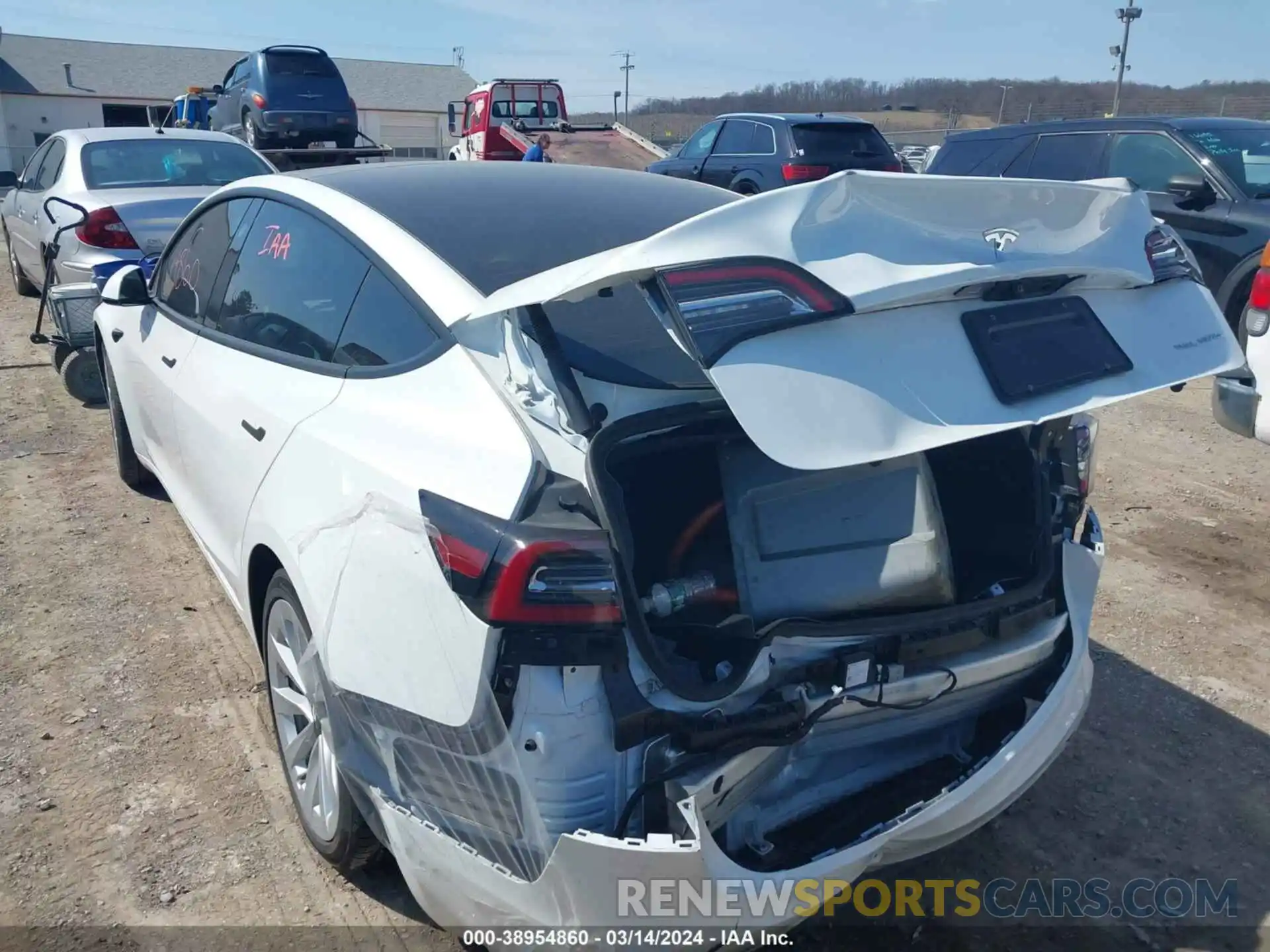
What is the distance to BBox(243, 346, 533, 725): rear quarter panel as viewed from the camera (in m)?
1.89

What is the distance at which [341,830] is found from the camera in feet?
8.05

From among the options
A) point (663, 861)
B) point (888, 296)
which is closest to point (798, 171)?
point (888, 296)

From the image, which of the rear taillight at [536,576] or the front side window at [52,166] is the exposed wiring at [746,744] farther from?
the front side window at [52,166]

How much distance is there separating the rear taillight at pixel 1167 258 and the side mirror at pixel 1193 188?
19.5 feet

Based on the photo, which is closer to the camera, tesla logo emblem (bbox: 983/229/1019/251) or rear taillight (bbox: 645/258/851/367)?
rear taillight (bbox: 645/258/851/367)

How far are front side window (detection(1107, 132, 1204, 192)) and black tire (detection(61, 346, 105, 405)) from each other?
745 centimetres

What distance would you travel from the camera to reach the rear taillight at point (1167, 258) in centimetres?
238

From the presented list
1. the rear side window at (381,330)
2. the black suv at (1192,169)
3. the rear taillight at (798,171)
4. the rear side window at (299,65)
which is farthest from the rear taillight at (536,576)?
the rear side window at (299,65)

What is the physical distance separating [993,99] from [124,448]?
4787cm

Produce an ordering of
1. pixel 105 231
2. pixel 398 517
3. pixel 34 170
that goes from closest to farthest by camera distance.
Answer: pixel 398 517 < pixel 105 231 < pixel 34 170

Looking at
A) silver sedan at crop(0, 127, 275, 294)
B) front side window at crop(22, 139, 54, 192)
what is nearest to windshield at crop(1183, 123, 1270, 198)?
silver sedan at crop(0, 127, 275, 294)

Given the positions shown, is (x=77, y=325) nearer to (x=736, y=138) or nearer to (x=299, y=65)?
(x=736, y=138)

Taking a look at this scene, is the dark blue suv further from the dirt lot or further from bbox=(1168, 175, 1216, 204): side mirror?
bbox=(1168, 175, 1216, 204): side mirror

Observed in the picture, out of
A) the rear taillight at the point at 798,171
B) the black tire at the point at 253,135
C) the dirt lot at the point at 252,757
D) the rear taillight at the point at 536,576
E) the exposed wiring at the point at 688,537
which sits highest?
the black tire at the point at 253,135
